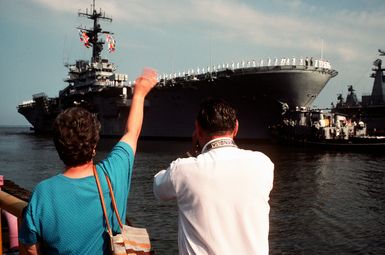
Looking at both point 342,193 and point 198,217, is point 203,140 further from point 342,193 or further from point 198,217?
point 342,193

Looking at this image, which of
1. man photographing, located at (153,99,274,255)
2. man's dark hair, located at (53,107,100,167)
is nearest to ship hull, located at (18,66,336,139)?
man photographing, located at (153,99,274,255)

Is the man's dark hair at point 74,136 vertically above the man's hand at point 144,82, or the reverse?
the man's hand at point 144,82

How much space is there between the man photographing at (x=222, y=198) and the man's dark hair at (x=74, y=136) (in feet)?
1.40

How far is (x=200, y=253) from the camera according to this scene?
6.64ft

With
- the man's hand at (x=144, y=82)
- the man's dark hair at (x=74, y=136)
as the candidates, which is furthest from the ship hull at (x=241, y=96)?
the man's dark hair at (x=74, y=136)

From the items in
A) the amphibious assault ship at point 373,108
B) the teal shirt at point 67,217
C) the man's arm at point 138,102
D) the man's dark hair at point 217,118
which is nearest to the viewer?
the teal shirt at point 67,217

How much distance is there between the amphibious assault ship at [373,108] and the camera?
165 ft

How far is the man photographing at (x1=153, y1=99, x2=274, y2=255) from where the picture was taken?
1.99 meters

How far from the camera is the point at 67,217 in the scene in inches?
72.6

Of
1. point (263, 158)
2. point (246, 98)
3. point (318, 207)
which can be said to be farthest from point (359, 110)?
point (263, 158)

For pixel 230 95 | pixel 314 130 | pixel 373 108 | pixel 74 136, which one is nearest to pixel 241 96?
pixel 230 95

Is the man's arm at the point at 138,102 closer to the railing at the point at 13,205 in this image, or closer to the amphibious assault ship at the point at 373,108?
the railing at the point at 13,205

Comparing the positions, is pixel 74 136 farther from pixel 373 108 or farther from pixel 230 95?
pixel 373 108

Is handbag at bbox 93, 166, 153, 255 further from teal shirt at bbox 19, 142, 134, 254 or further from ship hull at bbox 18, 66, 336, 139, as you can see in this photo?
ship hull at bbox 18, 66, 336, 139
